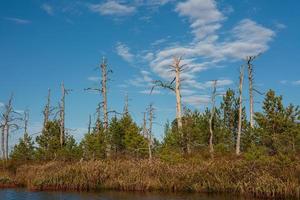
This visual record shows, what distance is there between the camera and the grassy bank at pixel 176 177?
17781 mm

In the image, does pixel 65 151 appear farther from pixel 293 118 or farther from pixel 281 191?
pixel 281 191

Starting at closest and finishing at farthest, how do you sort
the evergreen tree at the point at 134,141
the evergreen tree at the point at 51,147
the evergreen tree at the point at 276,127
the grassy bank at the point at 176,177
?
1. the grassy bank at the point at 176,177
2. the evergreen tree at the point at 276,127
3. the evergreen tree at the point at 51,147
4. the evergreen tree at the point at 134,141

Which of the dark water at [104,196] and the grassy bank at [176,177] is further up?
the grassy bank at [176,177]

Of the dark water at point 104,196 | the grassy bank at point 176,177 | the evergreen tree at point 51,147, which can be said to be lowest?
the dark water at point 104,196

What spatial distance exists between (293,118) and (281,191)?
900cm

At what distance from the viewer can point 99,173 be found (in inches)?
917

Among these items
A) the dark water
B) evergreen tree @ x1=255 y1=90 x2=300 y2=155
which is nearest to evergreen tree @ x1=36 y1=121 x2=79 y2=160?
the dark water

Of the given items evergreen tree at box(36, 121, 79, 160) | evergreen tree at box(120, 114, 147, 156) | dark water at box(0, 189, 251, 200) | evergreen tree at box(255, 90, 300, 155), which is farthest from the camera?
evergreen tree at box(120, 114, 147, 156)

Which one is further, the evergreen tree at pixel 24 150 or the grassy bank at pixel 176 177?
the evergreen tree at pixel 24 150

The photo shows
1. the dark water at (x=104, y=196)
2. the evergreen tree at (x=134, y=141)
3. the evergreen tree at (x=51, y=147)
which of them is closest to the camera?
the dark water at (x=104, y=196)

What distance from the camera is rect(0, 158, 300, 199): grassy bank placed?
58.3 ft

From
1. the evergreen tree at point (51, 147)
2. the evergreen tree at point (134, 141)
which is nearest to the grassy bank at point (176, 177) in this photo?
the evergreen tree at point (51, 147)

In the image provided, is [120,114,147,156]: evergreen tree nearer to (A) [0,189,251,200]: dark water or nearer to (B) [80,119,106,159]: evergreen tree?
(B) [80,119,106,159]: evergreen tree

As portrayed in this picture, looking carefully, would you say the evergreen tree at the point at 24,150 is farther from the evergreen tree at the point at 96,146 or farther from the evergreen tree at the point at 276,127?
the evergreen tree at the point at 276,127
